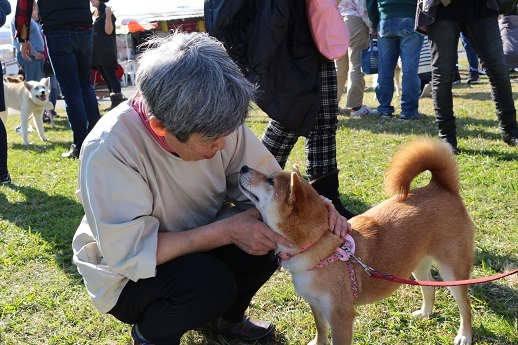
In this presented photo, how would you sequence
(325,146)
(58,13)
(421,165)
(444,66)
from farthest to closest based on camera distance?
(58,13) < (444,66) < (325,146) < (421,165)

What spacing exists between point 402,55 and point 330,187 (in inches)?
146

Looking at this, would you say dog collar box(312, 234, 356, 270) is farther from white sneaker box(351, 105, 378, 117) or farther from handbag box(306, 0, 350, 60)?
white sneaker box(351, 105, 378, 117)

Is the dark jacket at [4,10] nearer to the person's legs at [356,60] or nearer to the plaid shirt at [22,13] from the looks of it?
the plaid shirt at [22,13]

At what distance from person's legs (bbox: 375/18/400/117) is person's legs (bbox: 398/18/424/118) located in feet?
0.43

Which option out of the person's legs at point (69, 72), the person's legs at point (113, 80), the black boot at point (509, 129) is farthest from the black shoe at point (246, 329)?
the person's legs at point (113, 80)

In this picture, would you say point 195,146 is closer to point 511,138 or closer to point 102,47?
point 511,138

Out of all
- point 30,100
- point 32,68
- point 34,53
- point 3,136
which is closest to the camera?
point 3,136

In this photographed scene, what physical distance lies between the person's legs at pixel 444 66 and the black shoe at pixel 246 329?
2972mm

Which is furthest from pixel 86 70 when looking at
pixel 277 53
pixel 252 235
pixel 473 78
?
pixel 473 78

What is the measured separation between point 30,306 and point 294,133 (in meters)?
1.78

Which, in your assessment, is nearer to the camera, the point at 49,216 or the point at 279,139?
the point at 279,139

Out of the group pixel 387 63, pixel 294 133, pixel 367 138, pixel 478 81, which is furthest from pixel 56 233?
pixel 478 81

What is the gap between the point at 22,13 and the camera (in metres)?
5.52

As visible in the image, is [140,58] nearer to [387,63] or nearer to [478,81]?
[387,63]
